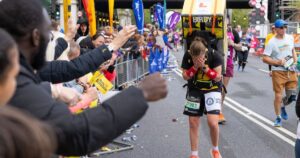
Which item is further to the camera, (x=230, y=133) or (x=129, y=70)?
(x=129, y=70)

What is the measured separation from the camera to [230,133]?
25.3 feet

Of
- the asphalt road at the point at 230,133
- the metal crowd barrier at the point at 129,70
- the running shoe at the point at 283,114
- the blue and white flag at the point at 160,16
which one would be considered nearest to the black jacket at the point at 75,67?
the asphalt road at the point at 230,133

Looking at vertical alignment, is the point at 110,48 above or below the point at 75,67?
above

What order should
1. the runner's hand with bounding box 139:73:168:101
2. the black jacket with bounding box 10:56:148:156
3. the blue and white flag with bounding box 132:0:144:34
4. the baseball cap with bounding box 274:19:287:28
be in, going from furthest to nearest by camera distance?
the blue and white flag with bounding box 132:0:144:34 → the baseball cap with bounding box 274:19:287:28 → the runner's hand with bounding box 139:73:168:101 → the black jacket with bounding box 10:56:148:156

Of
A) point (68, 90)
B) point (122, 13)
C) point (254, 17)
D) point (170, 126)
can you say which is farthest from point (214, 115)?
point (122, 13)

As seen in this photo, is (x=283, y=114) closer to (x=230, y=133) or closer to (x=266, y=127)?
(x=266, y=127)

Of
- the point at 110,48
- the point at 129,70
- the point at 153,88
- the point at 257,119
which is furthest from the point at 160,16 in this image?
the point at 153,88

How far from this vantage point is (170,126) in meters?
8.35

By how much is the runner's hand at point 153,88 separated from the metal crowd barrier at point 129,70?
907 centimetres

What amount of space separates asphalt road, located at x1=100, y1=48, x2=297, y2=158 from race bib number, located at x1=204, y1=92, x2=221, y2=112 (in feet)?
2.56

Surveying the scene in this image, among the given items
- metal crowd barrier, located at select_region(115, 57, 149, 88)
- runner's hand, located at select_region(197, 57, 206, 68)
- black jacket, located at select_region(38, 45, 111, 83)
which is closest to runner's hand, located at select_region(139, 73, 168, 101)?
black jacket, located at select_region(38, 45, 111, 83)

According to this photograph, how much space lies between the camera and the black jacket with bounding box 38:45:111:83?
2904mm

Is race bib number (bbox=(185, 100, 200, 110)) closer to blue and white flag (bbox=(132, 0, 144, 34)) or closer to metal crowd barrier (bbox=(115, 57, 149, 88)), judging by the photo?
metal crowd barrier (bbox=(115, 57, 149, 88))

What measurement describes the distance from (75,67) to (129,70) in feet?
32.7
